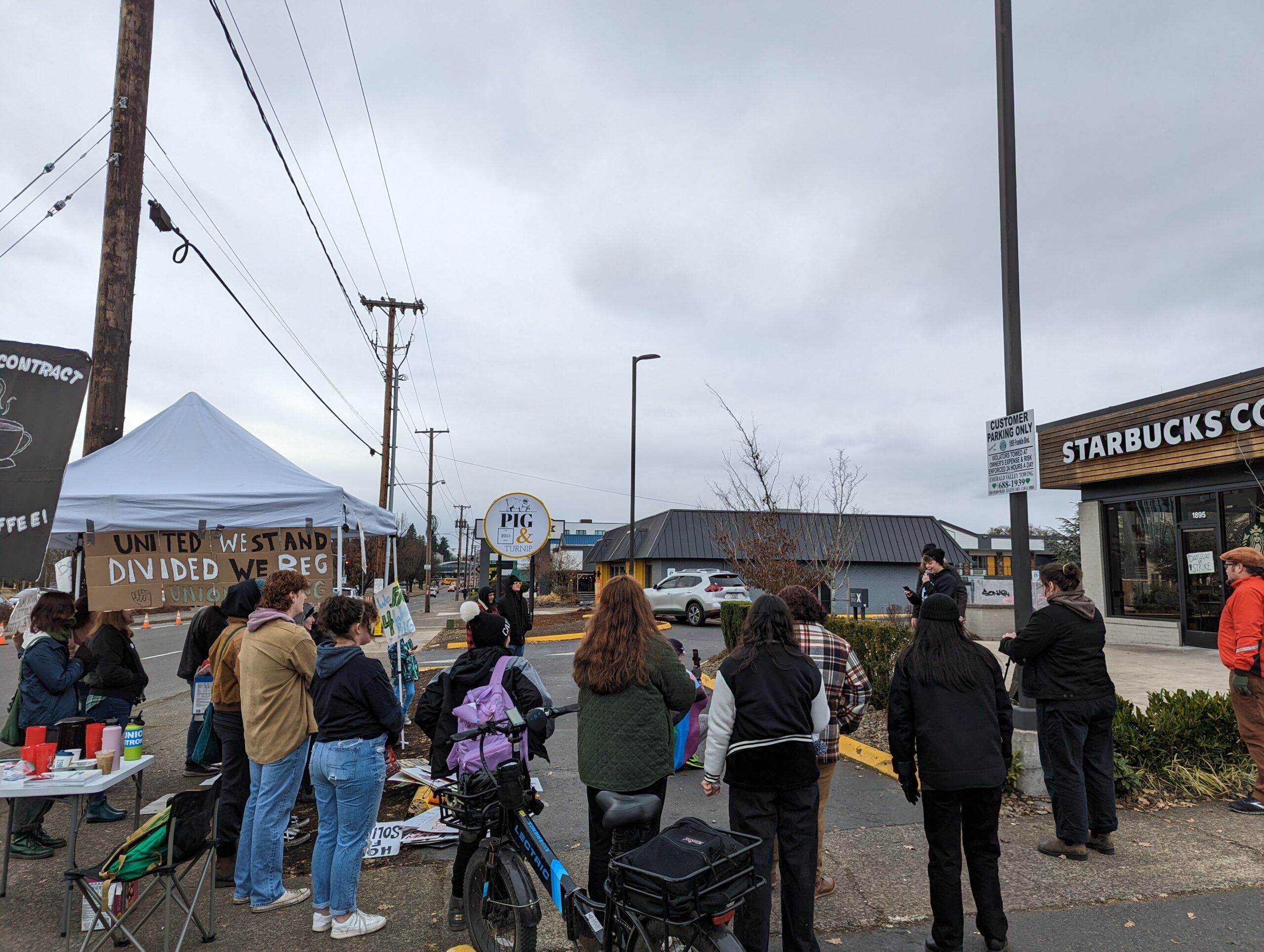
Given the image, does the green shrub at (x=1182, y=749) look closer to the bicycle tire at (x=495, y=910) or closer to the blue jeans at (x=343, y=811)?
the bicycle tire at (x=495, y=910)

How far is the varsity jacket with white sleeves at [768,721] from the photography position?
362cm

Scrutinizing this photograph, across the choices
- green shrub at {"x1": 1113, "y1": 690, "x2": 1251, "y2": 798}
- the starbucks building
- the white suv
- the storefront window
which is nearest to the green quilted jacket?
green shrub at {"x1": 1113, "y1": 690, "x2": 1251, "y2": 798}

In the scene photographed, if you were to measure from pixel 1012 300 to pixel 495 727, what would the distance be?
5.56 m

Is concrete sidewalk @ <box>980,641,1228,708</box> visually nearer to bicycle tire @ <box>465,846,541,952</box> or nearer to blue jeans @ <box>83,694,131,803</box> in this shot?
bicycle tire @ <box>465,846,541,952</box>

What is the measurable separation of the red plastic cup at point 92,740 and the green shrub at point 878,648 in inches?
270

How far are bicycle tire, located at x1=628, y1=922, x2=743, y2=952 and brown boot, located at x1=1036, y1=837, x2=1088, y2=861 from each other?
345cm

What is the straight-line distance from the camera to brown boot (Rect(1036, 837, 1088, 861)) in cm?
515

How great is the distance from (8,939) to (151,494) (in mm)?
3555

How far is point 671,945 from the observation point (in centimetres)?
300

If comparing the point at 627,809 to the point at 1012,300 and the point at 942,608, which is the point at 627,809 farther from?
the point at 1012,300

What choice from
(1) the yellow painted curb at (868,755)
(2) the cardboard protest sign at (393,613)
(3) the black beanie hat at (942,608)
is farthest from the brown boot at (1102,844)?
(2) the cardboard protest sign at (393,613)

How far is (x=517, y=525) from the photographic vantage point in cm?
1234

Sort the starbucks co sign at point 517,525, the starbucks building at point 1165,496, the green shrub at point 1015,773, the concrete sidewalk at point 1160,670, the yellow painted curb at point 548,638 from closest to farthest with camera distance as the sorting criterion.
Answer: the green shrub at point 1015,773 < the concrete sidewalk at point 1160,670 < the starbucks co sign at point 517,525 < the starbucks building at point 1165,496 < the yellow painted curb at point 548,638

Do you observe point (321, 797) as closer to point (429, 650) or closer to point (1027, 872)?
point (1027, 872)
